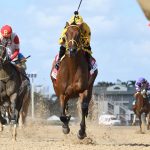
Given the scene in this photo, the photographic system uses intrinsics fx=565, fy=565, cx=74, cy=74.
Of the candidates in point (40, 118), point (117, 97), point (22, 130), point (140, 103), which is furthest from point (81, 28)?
point (117, 97)

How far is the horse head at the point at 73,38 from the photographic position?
11.0 metres

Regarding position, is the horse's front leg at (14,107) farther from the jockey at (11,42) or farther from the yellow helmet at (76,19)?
the yellow helmet at (76,19)

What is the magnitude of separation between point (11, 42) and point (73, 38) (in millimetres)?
2696

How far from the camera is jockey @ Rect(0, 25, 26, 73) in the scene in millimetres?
→ 12977

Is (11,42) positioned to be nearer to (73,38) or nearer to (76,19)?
(76,19)

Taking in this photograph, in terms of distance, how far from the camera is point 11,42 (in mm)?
13258

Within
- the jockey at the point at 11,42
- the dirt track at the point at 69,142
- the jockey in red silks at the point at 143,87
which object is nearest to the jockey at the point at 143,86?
the jockey in red silks at the point at 143,87

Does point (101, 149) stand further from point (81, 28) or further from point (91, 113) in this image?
point (91, 113)

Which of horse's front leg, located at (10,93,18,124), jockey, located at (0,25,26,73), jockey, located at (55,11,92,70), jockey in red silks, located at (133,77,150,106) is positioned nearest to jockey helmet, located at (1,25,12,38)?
jockey, located at (0,25,26,73)

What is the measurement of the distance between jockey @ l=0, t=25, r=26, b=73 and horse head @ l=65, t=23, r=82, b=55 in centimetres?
216

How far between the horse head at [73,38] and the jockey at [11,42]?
2.16 metres

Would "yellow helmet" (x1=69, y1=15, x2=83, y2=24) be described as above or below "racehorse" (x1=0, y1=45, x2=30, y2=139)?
above

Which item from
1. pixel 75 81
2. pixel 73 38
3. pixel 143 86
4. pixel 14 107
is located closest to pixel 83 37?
pixel 73 38

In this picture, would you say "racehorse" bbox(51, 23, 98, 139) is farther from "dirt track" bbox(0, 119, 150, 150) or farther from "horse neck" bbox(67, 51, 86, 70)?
"dirt track" bbox(0, 119, 150, 150)
